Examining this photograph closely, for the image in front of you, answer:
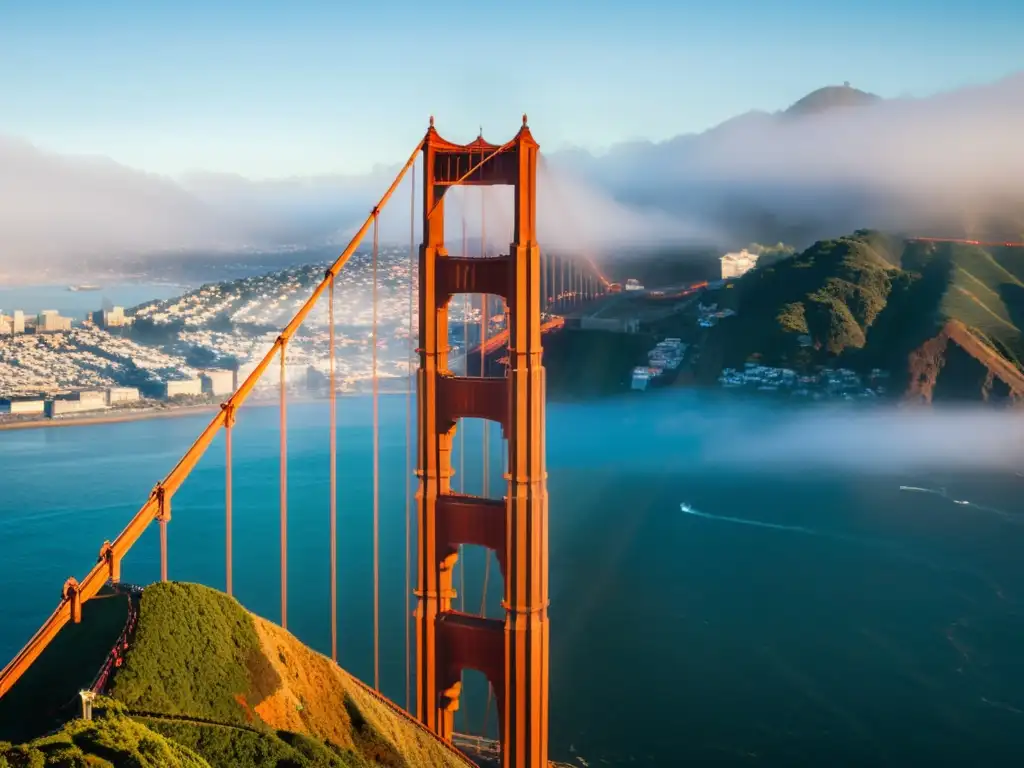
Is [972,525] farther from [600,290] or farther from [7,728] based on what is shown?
[600,290]

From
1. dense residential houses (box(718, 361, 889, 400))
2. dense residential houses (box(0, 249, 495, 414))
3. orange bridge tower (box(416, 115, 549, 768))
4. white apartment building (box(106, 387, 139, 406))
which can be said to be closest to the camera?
orange bridge tower (box(416, 115, 549, 768))

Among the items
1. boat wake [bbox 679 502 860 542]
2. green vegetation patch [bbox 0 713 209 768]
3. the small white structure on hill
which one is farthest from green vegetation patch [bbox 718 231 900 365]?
green vegetation patch [bbox 0 713 209 768]

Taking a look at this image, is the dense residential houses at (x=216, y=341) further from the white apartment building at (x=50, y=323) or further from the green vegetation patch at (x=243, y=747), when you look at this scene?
the green vegetation patch at (x=243, y=747)

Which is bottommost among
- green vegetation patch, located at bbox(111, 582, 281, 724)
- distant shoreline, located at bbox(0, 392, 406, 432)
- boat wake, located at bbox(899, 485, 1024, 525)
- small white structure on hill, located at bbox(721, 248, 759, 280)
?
boat wake, located at bbox(899, 485, 1024, 525)

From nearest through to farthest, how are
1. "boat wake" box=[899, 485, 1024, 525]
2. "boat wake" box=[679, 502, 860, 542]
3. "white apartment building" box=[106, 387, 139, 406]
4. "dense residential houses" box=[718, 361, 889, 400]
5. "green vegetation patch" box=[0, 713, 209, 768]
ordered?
1. "green vegetation patch" box=[0, 713, 209, 768]
2. "boat wake" box=[679, 502, 860, 542]
3. "boat wake" box=[899, 485, 1024, 525]
4. "white apartment building" box=[106, 387, 139, 406]
5. "dense residential houses" box=[718, 361, 889, 400]

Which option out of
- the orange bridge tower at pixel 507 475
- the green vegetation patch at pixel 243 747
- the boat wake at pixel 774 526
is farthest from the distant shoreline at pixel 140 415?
the green vegetation patch at pixel 243 747

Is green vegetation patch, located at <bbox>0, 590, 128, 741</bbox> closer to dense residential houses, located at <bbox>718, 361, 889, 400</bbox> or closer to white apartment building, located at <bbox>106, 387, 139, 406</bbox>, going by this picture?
white apartment building, located at <bbox>106, 387, 139, 406</bbox>
